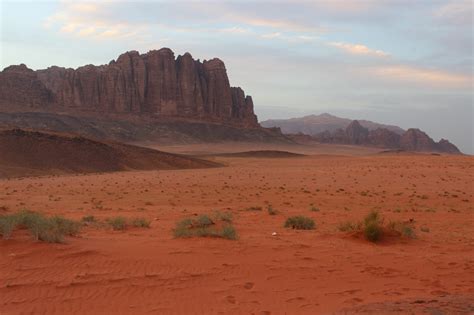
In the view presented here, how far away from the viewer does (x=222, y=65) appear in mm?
148625

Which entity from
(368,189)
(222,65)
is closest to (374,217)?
(368,189)

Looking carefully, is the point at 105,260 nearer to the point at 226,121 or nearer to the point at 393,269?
the point at 393,269

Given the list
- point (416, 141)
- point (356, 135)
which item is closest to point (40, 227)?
point (416, 141)

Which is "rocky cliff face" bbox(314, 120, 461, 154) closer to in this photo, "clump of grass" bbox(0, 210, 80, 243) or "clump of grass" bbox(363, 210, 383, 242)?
"clump of grass" bbox(363, 210, 383, 242)

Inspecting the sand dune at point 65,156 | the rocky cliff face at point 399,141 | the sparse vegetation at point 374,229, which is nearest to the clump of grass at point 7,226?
the sparse vegetation at point 374,229

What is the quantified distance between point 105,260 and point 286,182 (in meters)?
26.8

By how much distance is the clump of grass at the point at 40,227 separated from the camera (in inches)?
337

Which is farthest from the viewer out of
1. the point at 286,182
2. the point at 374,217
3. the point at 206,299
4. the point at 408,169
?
the point at 408,169

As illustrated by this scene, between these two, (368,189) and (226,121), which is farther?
(226,121)

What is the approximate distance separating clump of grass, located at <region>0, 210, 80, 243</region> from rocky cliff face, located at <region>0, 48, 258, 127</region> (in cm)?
10365

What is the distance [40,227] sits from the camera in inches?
351

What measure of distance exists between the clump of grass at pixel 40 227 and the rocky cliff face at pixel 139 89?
10365 cm

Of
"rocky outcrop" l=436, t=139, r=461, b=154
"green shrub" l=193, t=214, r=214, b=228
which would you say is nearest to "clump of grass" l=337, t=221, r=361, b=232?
"green shrub" l=193, t=214, r=214, b=228

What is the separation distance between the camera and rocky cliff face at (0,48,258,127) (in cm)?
11312
